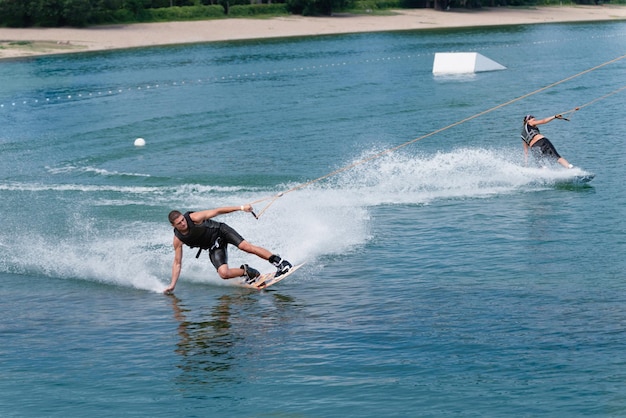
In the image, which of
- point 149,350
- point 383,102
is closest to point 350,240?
point 149,350

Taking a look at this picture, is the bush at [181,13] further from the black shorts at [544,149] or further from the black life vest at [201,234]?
the black life vest at [201,234]

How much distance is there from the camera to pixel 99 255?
67.2 feet

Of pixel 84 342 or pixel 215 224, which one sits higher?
pixel 215 224

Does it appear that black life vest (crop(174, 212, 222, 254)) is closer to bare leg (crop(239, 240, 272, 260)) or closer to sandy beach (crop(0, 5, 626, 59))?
bare leg (crop(239, 240, 272, 260))

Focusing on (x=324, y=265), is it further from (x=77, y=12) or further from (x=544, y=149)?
(x=77, y=12)

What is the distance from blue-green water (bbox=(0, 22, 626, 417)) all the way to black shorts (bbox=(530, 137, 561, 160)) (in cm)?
43

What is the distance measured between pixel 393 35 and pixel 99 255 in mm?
72852

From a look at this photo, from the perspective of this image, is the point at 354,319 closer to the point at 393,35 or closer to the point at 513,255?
the point at 513,255

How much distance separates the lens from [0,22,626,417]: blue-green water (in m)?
13.0

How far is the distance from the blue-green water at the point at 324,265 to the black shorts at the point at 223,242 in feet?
2.62

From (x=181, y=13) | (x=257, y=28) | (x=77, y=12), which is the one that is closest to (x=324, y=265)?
(x=77, y=12)

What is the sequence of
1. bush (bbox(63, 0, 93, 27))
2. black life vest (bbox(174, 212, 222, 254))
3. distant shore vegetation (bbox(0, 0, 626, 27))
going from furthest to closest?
distant shore vegetation (bbox(0, 0, 626, 27))
bush (bbox(63, 0, 93, 27))
black life vest (bbox(174, 212, 222, 254))

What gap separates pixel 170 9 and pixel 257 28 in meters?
9.58

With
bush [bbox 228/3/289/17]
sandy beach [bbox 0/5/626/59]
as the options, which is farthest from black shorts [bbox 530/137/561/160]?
bush [bbox 228/3/289/17]
